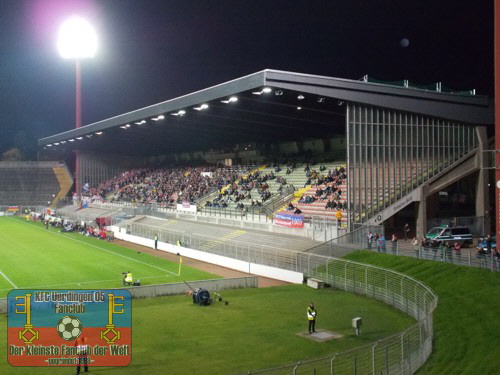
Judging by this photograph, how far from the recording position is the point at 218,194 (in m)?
53.6

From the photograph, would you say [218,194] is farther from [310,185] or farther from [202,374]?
[202,374]

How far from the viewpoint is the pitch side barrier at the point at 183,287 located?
79.4 feet

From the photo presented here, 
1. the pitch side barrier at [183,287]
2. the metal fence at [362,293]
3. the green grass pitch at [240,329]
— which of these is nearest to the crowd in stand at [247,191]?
the metal fence at [362,293]

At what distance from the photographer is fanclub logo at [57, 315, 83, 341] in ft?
55.5

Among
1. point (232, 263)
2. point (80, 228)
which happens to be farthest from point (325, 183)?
point (80, 228)

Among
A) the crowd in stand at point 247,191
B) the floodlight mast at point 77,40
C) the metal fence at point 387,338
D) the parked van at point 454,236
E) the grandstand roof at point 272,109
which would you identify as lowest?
the metal fence at point 387,338

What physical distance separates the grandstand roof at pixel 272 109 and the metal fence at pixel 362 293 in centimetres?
994

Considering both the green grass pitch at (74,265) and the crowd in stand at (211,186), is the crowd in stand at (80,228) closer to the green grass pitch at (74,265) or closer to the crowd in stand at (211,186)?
the green grass pitch at (74,265)

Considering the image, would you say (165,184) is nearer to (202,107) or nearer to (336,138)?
(336,138)

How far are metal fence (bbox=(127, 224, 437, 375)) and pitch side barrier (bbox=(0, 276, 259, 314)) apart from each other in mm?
3477

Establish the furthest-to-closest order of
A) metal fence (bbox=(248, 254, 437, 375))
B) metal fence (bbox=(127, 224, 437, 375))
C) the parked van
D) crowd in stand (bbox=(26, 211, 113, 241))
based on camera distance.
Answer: crowd in stand (bbox=(26, 211, 113, 241)), the parked van, metal fence (bbox=(127, 224, 437, 375)), metal fence (bbox=(248, 254, 437, 375))

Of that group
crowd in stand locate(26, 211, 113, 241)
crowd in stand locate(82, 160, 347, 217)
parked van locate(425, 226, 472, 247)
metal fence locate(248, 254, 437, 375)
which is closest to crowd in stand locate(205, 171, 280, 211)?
crowd in stand locate(82, 160, 347, 217)

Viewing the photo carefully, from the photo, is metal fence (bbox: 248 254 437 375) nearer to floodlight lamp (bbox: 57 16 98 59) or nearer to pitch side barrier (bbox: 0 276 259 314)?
pitch side barrier (bbox: 0 276 259 314)

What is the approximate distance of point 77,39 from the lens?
264 ft
